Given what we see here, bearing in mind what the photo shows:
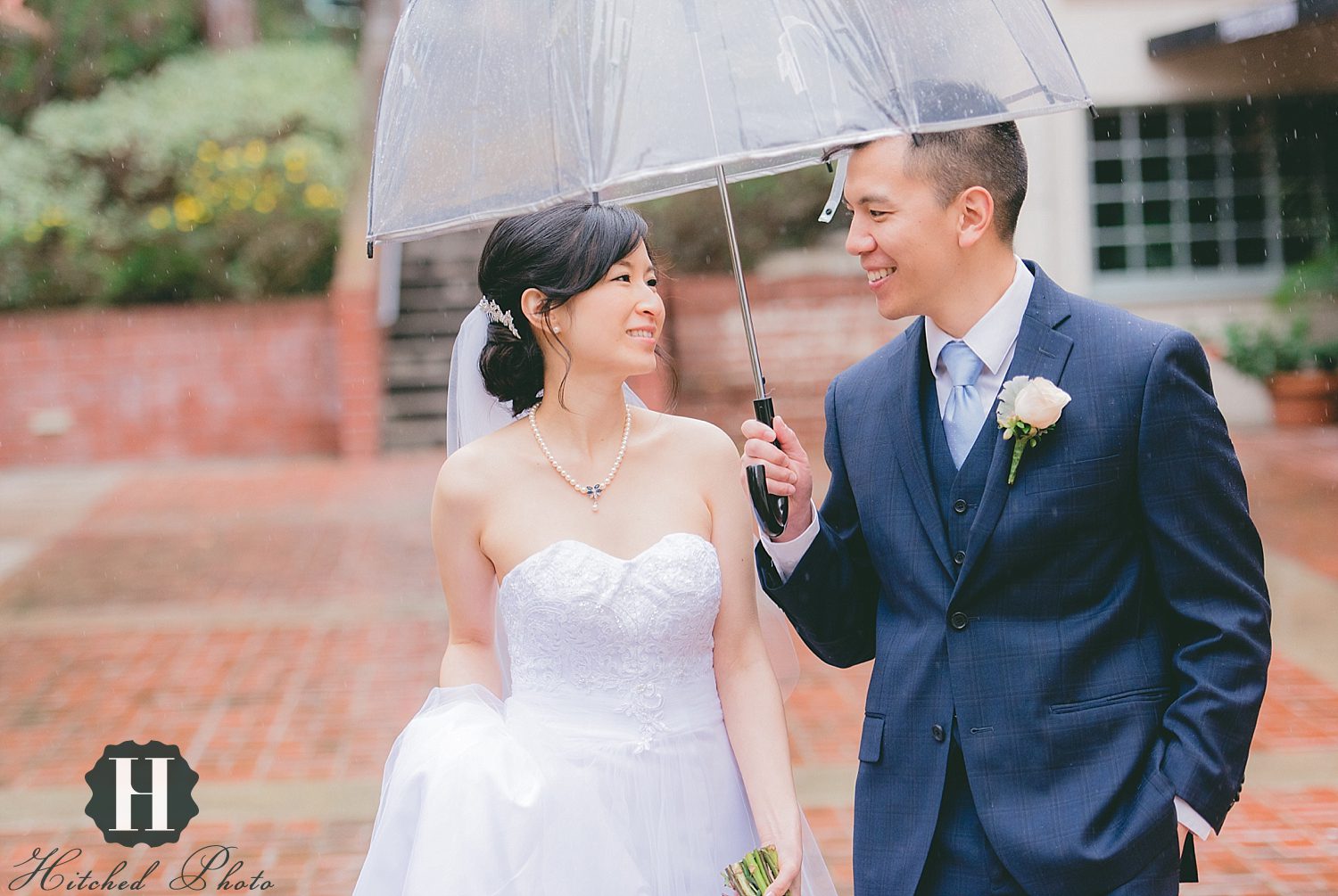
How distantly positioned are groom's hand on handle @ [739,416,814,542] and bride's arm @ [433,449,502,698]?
0.67 meters

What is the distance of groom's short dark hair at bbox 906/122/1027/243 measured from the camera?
2.50 meters

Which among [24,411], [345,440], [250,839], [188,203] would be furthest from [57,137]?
[250,839]

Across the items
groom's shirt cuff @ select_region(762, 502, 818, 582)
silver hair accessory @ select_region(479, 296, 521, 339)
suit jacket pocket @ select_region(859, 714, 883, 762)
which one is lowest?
suit jacket pocket @ select_region(859, 714, 883, 762)

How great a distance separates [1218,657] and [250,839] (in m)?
4.00

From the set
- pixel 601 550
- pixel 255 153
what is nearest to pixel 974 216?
pixel 601 550

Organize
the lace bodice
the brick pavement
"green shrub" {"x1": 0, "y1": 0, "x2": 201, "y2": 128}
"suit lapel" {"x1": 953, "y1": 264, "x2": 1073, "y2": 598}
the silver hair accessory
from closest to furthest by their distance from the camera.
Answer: "suit lapel" {"x1": 953, "y1": 264, "x2": 1073, "y2": 598} < the lace bodice < the silver hair accessory < the brick pavement < "green shrub" {"x1": 0, "y1": 0, "x2": 201, "y2": 128}

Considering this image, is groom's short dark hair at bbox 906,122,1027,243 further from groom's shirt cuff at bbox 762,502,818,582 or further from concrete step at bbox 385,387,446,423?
concrete step at bbox 385,387,446,423

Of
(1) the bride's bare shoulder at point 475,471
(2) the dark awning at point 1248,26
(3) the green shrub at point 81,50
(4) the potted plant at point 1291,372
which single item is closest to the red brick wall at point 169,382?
(3) the green shrub at point 81,50

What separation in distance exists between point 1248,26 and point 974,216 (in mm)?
11040

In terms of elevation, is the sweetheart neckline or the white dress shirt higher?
the white dress shirt

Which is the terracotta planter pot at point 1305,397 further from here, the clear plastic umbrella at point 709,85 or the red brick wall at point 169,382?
the clear plastic umbrella at point 709,85

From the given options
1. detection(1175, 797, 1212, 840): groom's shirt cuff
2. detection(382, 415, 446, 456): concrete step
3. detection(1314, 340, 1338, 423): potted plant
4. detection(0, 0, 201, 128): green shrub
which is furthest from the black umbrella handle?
detection(0, 0, 201, 128): green shrub

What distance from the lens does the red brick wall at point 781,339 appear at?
13.6 meters

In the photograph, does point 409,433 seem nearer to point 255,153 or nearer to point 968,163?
point 255,153
